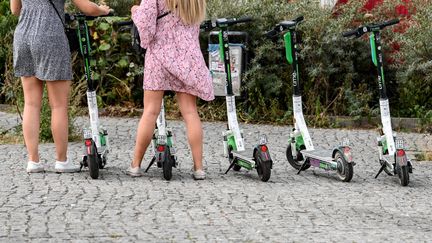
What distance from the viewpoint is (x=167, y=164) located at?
30.2 ft

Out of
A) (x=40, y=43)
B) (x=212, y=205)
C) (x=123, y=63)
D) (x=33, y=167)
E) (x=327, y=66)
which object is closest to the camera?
(x=212, y=205)

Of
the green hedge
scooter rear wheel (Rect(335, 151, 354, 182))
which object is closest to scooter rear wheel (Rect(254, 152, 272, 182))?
scooter rear wheel (Rect(335, 151, 354, 182))

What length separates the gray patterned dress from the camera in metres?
9.22

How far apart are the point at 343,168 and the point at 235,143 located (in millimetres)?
865

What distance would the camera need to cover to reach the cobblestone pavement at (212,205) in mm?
7367

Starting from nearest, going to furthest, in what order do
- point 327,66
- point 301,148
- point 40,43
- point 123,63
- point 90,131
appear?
point 40,43
point 90,131
point 301,148
point 327,66
point 123,63

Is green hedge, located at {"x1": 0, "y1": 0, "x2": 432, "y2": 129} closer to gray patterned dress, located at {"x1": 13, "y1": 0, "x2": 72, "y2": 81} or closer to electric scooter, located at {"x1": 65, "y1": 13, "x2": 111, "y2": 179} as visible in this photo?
electric scooter, located at {"x1": 65, "y1": 13, "x2": 111, "y2": 179}

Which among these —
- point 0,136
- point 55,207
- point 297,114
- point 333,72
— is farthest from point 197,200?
point 333,72

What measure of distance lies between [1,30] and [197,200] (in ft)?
21.0

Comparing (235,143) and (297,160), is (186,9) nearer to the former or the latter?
(235,143)

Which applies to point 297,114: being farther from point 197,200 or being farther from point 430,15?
point 430,15

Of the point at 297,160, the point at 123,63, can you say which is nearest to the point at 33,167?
the point at 297,160

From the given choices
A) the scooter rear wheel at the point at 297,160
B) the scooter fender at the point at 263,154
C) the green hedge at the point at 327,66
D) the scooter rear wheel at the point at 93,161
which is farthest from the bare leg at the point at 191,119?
the green hedge at the point at 327,66

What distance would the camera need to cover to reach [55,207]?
8117 mm
